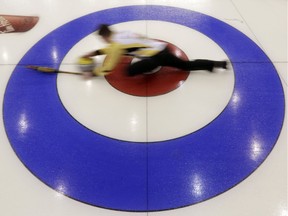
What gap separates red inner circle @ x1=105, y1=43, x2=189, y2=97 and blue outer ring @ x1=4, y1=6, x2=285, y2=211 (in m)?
0.54

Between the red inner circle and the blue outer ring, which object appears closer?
the blue outer ring

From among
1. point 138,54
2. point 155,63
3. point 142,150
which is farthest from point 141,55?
point 142,150

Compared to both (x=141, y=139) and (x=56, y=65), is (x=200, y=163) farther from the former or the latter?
(x=56, y=65)

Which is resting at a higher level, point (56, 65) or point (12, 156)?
point (56, 65)

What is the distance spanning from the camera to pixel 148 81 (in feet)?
9.31

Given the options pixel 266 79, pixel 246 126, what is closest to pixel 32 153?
pixel 246 126

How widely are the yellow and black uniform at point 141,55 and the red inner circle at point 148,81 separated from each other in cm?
8

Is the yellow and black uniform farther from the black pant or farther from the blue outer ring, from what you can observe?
the blue outer ring

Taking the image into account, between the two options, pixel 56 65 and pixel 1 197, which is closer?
pixel 1 197

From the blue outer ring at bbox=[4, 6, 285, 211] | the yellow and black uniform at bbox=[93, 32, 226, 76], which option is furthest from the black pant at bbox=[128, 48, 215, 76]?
the blue outer ring at bbox=[4, 6, 285, 211]

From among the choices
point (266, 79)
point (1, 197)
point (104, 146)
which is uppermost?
point (266, 79)

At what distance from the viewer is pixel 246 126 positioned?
8.10 feet

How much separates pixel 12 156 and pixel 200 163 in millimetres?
1455

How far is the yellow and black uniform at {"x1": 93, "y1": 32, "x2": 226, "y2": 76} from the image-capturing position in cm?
276
